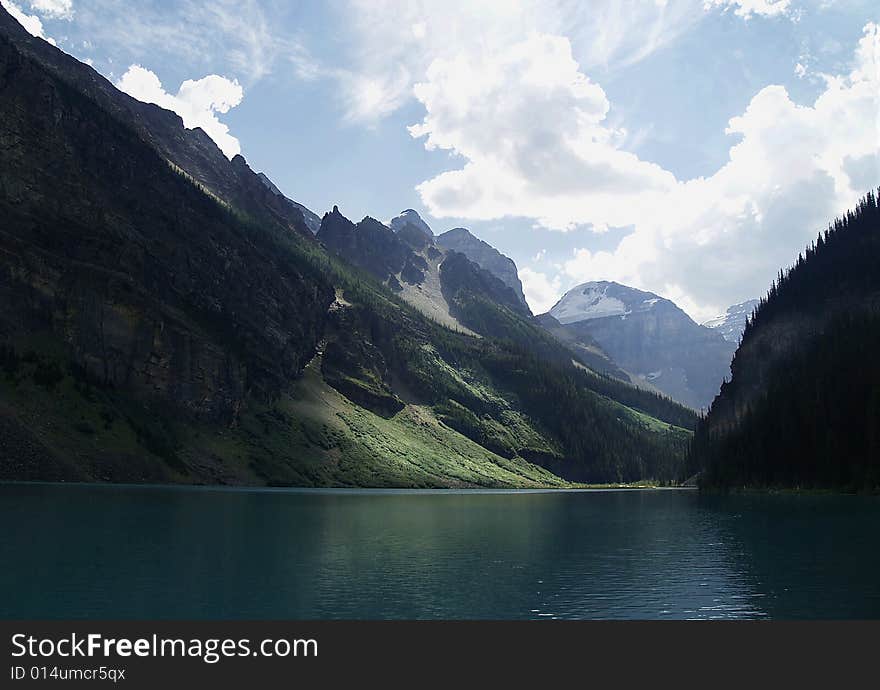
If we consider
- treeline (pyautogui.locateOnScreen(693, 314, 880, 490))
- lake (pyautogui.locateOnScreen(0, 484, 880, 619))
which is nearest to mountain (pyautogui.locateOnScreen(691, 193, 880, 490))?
treeline (pyautogui.locateOnScreen(693, 314, 880, 490))

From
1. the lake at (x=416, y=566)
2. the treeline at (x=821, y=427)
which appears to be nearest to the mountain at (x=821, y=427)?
the treeline at (x=821, y=427)

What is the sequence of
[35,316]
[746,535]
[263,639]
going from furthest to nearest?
[35,316] → [746,535] → [263,639]

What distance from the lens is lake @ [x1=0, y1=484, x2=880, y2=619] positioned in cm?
3800

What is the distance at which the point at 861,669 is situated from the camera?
26.0m

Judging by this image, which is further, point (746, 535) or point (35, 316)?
point (35, 316)

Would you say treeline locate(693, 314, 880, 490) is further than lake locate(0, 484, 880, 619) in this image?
Yes

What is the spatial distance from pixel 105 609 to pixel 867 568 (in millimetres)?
54287

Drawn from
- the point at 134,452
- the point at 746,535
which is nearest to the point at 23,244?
the point at 134,452

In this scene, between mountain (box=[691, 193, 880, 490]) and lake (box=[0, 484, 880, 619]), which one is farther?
mountain (box=[691, 193, 880, 490])

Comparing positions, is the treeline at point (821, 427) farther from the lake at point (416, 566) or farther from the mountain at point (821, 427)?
the lake at point (416, 566)

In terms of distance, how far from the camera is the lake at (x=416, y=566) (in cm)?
3800

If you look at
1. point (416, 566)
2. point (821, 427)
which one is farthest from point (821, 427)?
point (416, 566)

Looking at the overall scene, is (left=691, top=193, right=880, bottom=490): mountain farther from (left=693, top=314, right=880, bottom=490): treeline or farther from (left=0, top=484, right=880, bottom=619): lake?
(left=0, top=484, right=880, bottom=619): lake

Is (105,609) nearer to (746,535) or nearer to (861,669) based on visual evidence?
(861,669)
